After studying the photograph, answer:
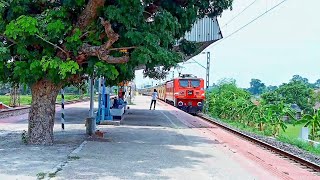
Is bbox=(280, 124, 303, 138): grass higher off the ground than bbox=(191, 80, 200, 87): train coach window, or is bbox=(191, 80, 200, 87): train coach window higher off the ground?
bbox=(191, 80, 200, 87): train coach window

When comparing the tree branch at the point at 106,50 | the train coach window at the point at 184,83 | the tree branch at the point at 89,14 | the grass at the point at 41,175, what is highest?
the tree branch at the point at 89,14

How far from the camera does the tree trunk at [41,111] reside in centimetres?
1239

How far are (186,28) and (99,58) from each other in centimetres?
307

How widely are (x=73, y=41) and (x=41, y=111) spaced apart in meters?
2.44

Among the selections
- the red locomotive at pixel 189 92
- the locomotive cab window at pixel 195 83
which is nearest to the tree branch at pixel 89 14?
the red locomotive at pixel 189 92

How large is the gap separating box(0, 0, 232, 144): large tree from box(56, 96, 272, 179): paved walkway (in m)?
2.08

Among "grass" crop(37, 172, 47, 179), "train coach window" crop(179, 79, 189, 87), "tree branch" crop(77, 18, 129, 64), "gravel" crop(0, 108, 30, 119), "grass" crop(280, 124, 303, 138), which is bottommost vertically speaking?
"grass" crop(280, 124, 303, 138)

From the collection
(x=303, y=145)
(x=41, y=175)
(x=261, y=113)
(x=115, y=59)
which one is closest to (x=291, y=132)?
(x=261, y=113)

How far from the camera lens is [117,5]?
1147 cm

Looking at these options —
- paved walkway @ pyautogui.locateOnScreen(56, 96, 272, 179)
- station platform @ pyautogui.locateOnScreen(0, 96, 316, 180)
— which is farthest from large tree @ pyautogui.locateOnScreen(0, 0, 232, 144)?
paved walkway @ pyautogui.locateOnScreen(56, 96, 272, 179)

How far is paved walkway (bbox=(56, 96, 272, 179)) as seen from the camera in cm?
882

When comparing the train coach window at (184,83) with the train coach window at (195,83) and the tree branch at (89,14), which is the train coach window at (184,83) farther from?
the tree branch at (89,14)

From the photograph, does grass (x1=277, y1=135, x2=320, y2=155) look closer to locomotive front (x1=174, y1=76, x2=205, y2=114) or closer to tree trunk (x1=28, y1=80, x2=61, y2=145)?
tree trunk (x1=28, y1=80, x2=61, y2=145)

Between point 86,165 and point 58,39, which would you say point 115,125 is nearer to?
point 58,39
